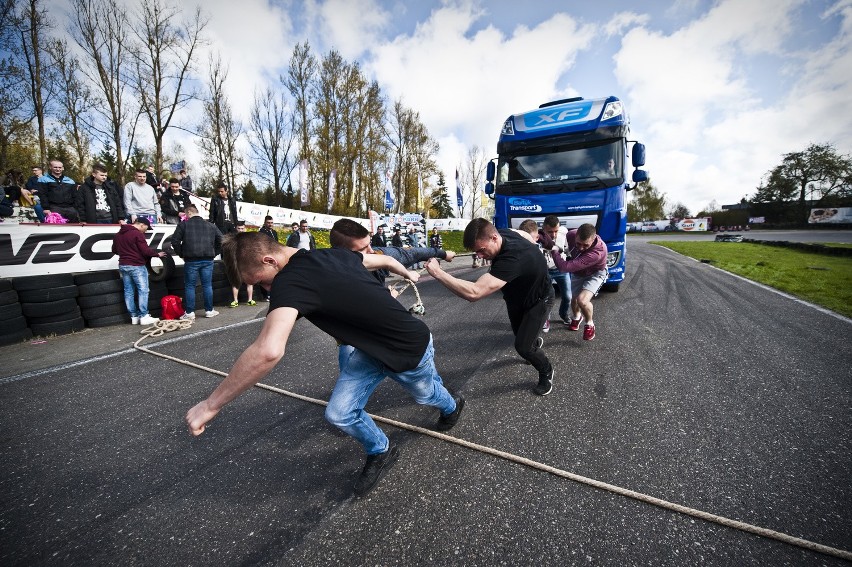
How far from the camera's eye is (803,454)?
85.4 inches

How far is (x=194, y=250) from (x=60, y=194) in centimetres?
415

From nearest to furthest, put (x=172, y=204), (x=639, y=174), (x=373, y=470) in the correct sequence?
(x=373, y=470), (x=639, y=174), (x=172, y=204)

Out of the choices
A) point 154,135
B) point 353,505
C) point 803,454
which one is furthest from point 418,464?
point 154,135

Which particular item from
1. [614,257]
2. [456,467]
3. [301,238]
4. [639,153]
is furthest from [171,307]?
[639,153]

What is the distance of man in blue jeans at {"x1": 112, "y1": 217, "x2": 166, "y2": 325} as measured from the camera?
5.20 m

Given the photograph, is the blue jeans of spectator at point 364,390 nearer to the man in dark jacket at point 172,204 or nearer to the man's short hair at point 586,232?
the man's short hair at point 586,232

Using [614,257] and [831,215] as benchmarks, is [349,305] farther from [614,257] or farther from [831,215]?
[831,215]

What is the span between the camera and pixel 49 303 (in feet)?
16.0

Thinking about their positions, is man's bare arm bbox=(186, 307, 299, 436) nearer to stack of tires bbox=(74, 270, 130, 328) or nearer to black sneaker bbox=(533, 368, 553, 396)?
black sneaker bbox=(533, 368, 553, 396)

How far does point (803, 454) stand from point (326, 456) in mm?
3304

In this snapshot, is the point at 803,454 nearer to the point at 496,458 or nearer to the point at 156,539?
the point at 496,458

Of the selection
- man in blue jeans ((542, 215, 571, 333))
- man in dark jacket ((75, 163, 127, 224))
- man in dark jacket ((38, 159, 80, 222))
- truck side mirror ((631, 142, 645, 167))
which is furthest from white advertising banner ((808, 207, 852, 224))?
man in dark jacket ((38, 159, 80, 222))

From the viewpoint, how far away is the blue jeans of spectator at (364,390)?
75.7 inches

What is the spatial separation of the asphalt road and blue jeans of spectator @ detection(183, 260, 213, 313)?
86.4 inches
